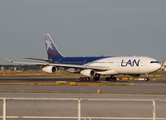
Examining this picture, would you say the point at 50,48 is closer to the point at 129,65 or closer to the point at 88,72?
the point at 88,72

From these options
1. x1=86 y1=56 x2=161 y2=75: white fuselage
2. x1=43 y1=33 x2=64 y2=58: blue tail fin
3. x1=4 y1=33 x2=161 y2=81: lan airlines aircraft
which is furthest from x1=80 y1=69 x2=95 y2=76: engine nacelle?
x1=43 y1=33 x2=64 y2=58: blue tail fin

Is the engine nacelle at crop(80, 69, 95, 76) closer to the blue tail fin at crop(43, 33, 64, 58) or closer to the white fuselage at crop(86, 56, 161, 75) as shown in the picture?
the white fuselage at crop(86, 56, 161, 75)

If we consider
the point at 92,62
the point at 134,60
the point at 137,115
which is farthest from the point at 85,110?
the point at 92,62

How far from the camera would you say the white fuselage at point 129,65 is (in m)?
47.3

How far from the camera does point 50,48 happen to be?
6234 centimetres

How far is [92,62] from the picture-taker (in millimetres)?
53938

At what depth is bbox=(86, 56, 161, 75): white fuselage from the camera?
4731cm

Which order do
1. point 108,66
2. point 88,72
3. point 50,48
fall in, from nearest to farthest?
point 88,72 < point 108,66 < point 50,48

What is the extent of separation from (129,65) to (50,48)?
69.5 feet

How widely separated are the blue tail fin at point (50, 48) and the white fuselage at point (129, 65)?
43.4 feet

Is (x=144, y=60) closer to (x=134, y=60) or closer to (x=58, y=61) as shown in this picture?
(x=134, y=60)

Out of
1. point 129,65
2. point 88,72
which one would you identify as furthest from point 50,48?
point 129,65

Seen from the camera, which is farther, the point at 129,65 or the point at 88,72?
the point at 88,72

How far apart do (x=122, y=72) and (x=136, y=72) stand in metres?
2.70
